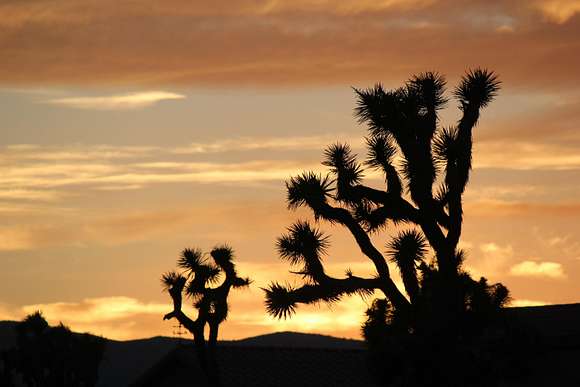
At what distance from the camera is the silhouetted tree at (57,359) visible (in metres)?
41.8

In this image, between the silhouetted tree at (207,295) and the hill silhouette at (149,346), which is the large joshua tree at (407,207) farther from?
the hill silhouette at (149,346)

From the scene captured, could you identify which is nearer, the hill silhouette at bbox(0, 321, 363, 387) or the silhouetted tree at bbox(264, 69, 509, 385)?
the silhouetted tree at bbox(264, 69, 509, 385)

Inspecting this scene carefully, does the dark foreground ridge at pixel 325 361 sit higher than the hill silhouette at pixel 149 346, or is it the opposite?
the hill silhouette at pixel 149 346

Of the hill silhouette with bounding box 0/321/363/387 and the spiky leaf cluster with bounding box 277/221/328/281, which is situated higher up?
the hill silhouette with bounding box 0/321/363/387

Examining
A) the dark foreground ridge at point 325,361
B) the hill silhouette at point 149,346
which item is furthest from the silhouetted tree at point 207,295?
the hill silhouette at point 149,346

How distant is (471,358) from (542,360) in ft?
18.3

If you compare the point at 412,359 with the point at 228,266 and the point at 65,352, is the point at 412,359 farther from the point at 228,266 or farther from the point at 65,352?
the point at 65,352

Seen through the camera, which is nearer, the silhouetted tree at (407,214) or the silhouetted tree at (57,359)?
the silhouetted tree at (407,214)

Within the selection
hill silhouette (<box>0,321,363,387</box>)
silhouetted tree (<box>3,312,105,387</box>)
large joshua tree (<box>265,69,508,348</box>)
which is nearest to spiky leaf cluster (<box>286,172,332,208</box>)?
large joshua tree (<box>265,69,508,348</box>)

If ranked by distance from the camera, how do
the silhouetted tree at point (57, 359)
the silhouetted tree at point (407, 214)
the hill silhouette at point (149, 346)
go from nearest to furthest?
the silhouetted tree at point (407, 214) → the silhouetted tree at point (57, 359) → the hill silhouette at point (149, 346)

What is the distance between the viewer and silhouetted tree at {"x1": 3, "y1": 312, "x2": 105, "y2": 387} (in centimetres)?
4175

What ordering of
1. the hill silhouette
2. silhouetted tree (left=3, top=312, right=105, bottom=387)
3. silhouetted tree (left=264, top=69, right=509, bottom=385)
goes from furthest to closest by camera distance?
the hill silhouette
silhouetted tree (left=3, top=312, right=105, bottom=387)
silhouetted tree (left=264, top=69, right=509, bottom=385)

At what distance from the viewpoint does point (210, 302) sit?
3262 centimetres

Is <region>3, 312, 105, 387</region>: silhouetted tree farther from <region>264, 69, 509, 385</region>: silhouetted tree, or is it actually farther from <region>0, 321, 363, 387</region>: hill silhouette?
<region>0, 321, 363, 387</region>: hill silhouette
